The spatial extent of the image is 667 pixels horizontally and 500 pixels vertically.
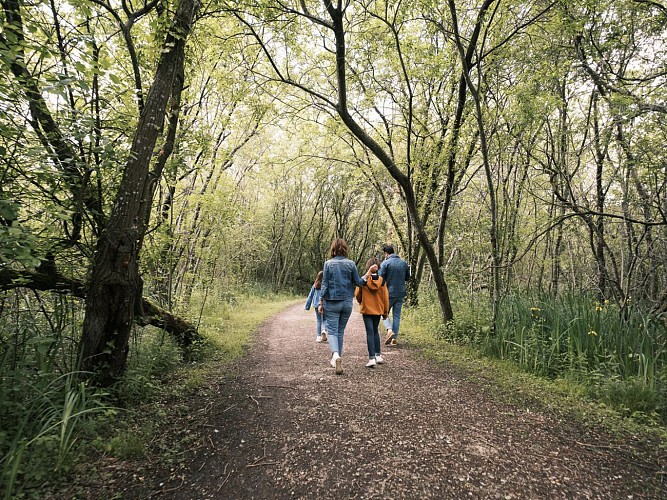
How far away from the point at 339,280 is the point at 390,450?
7.88ft

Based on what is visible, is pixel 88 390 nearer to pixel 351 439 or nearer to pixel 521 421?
pixel 351 439

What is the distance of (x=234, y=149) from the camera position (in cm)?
885

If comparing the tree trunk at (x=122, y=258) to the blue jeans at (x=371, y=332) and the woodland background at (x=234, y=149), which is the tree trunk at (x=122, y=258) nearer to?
the woodland background at (x=234, y=149)

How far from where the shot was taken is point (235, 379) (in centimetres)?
434

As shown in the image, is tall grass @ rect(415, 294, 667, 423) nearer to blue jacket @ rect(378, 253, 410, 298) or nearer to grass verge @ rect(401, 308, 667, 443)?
grass verge @ rect(401, 308, 667, 443)

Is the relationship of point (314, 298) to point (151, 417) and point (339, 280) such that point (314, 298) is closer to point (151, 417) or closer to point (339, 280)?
point (339, 280)

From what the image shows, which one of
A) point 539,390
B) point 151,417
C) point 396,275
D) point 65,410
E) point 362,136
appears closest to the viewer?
point 65,410

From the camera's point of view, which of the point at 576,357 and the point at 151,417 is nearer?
the point at 151,417

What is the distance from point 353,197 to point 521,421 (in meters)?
16.8

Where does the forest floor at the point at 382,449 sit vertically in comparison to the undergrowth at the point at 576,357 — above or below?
below

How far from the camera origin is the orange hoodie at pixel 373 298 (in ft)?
15.9

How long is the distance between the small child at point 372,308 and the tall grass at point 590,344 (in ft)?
6.12

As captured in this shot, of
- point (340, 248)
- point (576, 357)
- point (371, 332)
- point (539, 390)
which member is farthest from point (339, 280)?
point (576, 357)

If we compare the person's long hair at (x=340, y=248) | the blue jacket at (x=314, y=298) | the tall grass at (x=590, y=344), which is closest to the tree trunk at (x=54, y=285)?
the person's long hair at (x=340, y=248)
